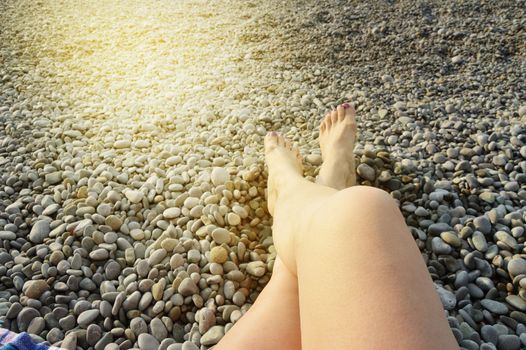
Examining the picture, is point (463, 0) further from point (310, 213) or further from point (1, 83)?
point (1, 83)

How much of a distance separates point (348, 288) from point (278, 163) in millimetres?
1166

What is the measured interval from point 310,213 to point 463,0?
4200mm

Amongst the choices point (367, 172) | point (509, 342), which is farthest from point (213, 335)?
point (367, 172)

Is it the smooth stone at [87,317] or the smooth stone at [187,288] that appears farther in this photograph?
the smooth stone at [187,288]

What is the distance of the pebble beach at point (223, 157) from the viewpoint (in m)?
1.46

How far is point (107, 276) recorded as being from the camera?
1.56 meters

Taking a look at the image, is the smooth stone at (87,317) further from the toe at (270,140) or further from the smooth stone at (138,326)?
the toe at (270,140)

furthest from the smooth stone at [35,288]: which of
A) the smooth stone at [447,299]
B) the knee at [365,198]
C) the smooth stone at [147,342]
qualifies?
the smooth stone at [447,299]

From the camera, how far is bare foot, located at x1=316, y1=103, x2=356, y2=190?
1.87m

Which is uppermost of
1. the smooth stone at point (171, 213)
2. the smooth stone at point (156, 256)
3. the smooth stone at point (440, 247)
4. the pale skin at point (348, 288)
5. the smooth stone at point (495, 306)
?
the pale skin at point (348, 288)

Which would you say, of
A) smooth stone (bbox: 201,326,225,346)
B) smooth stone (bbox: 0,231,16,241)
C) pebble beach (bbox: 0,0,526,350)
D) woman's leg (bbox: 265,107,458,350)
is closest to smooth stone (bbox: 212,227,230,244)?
pebble beach (bbox: 0,0,526,350)

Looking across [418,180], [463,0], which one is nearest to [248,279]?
[418,180]

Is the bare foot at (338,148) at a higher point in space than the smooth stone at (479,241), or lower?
higher

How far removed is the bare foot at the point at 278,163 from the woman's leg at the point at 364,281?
2.24 ft
